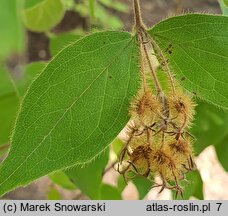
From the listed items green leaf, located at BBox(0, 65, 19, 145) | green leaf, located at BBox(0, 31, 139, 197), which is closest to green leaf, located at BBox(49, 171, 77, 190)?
green leaf, located at BBox(0, 65, 19, 145)

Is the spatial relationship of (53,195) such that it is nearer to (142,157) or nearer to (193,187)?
(193,187)

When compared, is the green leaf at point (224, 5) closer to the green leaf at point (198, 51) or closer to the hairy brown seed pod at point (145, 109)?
the green leaf at point (198, 51)

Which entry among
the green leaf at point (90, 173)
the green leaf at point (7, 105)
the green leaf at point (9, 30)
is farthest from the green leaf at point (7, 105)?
→ the green leaf at point (9, 30)

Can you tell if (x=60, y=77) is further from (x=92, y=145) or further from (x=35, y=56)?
(x=35, y=56)

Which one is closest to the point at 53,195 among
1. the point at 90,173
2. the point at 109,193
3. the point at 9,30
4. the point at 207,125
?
the point at 109,193

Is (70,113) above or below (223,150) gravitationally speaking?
below

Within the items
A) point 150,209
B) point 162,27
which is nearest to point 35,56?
point 150,209
